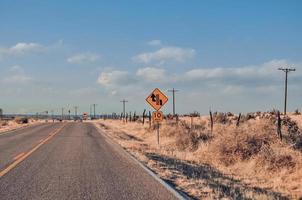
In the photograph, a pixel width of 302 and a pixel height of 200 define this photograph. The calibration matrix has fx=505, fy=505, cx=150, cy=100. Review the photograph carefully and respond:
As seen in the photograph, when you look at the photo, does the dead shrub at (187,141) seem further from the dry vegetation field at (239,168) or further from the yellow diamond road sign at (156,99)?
the dry vegetation field at (239,168)

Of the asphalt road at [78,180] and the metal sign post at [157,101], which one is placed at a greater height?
the metal sign post at [157,101]

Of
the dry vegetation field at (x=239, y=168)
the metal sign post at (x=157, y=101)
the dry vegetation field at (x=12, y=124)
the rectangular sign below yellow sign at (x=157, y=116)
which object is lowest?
the dry vegetation field at (x=239, y=168)

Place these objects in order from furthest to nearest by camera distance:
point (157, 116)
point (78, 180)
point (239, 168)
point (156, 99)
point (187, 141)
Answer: point (156, 99), point (157, 116), point (187, 141), point (239, 168), point (78, 180)

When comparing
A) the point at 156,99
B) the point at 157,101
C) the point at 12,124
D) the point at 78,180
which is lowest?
the point at 78,180

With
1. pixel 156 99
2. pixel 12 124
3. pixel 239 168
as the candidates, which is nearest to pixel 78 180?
pixel 239 168

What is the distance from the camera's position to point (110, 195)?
10.0 m

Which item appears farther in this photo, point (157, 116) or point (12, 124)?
point (12, 124)

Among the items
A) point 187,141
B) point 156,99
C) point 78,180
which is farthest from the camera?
point 156,99

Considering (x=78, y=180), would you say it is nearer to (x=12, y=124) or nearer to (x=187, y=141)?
(x=187, y=141)

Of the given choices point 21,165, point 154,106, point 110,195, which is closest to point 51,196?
point 110,195

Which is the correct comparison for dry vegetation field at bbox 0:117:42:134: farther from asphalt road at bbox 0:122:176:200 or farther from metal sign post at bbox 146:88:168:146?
asphalt road at bbox 0:122:176:200

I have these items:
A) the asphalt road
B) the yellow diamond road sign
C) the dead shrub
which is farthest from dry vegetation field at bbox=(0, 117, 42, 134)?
the asphalt road

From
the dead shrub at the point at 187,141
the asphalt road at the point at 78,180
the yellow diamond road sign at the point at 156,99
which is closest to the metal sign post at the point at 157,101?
the yellow diamond road sign at the point at 156,99

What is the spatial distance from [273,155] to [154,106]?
11361 mm
